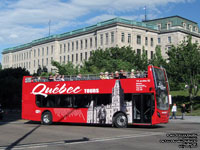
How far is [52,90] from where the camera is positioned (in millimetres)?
23938

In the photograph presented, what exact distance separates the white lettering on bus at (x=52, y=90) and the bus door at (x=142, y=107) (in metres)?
4.48

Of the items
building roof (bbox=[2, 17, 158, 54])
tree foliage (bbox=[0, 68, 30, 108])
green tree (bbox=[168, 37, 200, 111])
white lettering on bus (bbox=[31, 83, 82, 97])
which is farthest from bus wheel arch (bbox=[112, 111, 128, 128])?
building roof (bbox=[2, 17, 158, 54])

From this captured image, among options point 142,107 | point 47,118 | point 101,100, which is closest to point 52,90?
point 47,118

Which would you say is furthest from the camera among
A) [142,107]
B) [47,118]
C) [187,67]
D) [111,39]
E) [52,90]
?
[111,39]

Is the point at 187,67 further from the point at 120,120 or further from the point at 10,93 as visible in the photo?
the point at 10,93

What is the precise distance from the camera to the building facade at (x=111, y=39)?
82250 mm

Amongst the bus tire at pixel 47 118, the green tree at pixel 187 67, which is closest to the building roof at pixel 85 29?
the green tree at pixel 187 67

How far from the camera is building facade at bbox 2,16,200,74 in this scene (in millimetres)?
82250

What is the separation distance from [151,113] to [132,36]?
65539mm

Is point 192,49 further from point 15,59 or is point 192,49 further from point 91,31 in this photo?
Answer: point 15,59

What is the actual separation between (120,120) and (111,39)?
203 feet

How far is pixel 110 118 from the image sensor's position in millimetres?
21562

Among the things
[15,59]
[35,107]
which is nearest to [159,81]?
[35,107]

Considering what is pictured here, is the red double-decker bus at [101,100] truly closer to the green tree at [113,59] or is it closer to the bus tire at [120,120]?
the bus tire at [120,120]
